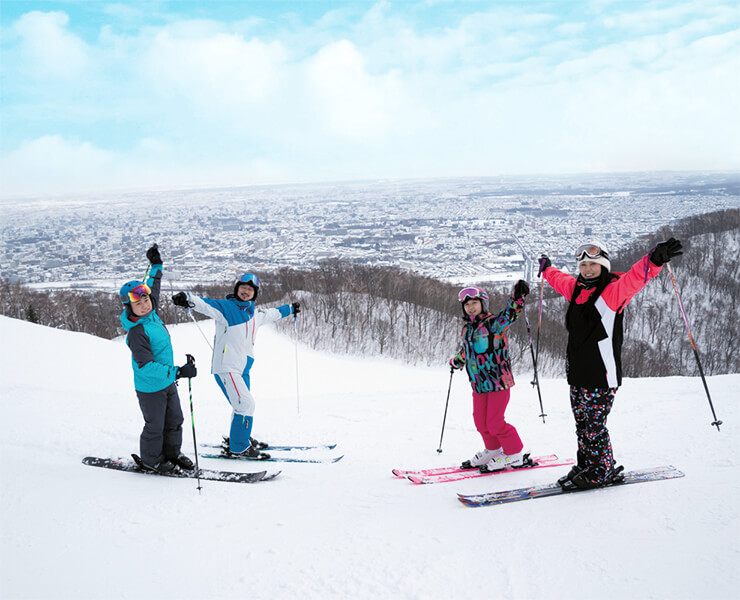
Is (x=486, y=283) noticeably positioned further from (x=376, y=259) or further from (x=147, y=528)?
(x=147, y=528)

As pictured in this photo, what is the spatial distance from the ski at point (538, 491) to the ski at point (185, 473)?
77.4 inches

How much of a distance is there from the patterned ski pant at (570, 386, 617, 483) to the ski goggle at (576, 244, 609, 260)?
108 cm

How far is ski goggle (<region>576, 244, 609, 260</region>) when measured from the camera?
11.7 feet

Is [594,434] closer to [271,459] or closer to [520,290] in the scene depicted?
[520,290]

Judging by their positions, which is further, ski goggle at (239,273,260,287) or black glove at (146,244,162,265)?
ski goggle at (239,273,260,287)

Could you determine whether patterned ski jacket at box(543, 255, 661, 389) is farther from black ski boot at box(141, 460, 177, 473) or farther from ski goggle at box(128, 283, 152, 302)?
black ski boot at box(141, 460, 177, 473)

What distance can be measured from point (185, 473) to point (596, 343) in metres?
3.90

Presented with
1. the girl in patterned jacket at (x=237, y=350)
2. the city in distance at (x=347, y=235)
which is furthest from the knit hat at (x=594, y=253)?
the city in distance at (x=347, y=235)

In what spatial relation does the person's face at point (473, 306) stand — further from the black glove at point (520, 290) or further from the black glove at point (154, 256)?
the black glove at point (154, 256)

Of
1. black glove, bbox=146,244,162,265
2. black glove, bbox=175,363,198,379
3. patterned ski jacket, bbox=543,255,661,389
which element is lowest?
black glove, bbox=175,363,198,379

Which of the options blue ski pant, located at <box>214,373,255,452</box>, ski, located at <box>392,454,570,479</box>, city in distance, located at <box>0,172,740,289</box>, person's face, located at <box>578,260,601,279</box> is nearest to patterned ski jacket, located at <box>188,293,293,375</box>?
blue ski pant, located at <box>214,373,255,452</box>

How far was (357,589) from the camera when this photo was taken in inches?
94.7

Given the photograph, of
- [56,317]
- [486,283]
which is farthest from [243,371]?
[486,283]

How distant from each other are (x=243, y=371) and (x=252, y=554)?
102 inches
